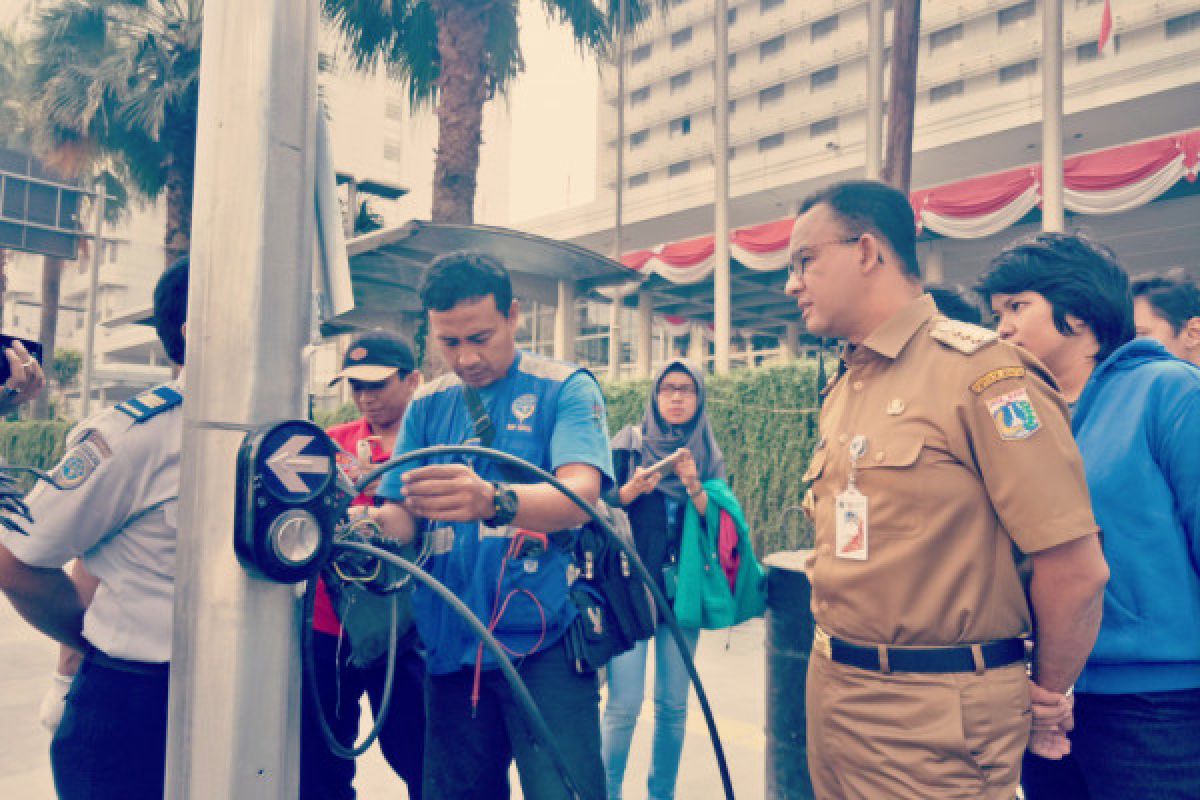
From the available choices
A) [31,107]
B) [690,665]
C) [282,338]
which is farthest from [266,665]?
[31,107]

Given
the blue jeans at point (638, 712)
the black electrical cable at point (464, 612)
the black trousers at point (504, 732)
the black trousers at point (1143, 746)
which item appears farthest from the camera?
the blue jeans at point (638, 712)

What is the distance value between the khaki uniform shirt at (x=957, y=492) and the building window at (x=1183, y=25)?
40.0m

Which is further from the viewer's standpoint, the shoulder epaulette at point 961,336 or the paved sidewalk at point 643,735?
the paved sidewalk at point 643,735

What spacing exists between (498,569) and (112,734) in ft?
2.96

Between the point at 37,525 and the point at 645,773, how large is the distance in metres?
3.13

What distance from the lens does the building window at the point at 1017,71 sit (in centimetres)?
3825

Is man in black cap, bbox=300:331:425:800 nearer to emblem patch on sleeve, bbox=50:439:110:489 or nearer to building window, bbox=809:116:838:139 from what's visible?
emblem patch on sleeve, bbox=50:439:110:489

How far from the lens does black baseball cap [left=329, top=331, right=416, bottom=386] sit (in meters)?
3.27

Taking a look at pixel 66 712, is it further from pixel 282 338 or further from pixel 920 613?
pixel 920 613

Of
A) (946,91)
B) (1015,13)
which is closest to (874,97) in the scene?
(1015,13)

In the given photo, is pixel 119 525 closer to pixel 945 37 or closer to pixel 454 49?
pixel 454 49

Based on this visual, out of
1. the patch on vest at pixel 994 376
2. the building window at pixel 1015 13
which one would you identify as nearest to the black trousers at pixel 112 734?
the patch on vest at pixel 994 376

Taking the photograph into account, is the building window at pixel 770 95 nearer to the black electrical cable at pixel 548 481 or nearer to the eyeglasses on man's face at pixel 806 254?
the eyeglasses on man's face at pixel 806 254

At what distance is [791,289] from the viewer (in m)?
1.99
